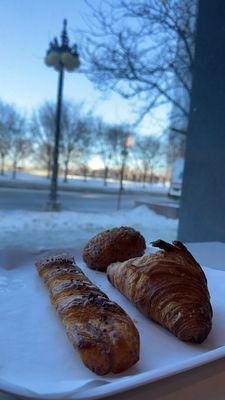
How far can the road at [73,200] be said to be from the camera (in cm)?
381

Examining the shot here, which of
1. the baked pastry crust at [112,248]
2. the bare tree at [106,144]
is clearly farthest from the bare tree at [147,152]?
the baked pastry crust at [112,248]

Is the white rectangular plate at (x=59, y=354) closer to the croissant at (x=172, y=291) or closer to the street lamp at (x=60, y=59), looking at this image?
the croissant at (x=172, y=291)

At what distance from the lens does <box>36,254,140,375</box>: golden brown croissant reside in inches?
13.6

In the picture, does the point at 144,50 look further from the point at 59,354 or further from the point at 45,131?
the point at 59,354

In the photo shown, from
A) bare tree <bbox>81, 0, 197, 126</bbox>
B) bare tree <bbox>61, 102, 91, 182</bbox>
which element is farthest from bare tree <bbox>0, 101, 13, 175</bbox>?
bare tree <bbox>81, 0, 197, 126</bbox>

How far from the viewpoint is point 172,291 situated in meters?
0.45

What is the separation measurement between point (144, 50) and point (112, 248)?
2.37 metres

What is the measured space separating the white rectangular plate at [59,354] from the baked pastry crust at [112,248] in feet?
0.46

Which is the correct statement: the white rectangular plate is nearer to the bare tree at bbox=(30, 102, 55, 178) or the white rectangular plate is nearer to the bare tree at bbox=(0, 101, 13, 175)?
the bare tree at bbox=(0, 101, 13, 175)

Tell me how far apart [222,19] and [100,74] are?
1102mm

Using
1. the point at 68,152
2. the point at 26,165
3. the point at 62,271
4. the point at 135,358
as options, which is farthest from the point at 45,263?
the point at 68,152

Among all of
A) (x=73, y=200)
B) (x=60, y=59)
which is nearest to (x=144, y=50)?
(x=60, y=59)

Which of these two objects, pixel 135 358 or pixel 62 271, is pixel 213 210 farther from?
pixel 135 358

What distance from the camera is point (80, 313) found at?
0.41 meters
